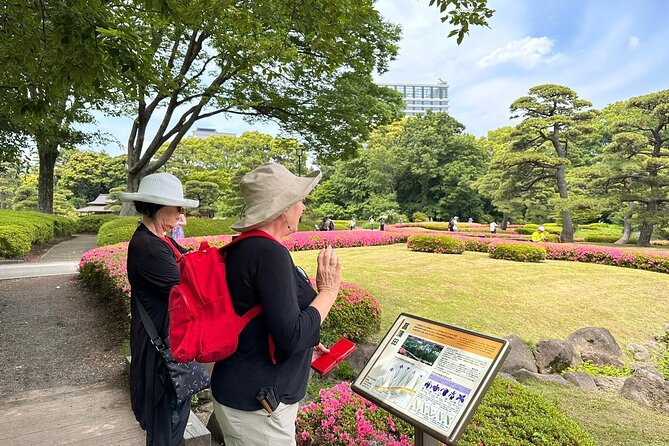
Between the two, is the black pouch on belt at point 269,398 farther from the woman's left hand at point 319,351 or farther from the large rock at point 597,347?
the large rock at point 597,347

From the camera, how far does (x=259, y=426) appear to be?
4.55ft

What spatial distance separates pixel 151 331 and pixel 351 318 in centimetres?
321

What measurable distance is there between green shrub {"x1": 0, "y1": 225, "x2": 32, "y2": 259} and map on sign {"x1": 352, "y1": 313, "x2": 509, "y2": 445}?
13.3m

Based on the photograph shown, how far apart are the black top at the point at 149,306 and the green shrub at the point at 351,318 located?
8.65ft

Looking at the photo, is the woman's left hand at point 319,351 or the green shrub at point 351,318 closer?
the woman's left hand at point 319,351

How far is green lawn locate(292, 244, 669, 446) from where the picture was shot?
13.3ft

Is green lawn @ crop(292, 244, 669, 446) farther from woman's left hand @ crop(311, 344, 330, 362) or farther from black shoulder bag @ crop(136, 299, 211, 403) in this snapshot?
black shoulder bag @ crop(136, 299, 211, 403)

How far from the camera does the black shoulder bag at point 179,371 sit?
1900mm

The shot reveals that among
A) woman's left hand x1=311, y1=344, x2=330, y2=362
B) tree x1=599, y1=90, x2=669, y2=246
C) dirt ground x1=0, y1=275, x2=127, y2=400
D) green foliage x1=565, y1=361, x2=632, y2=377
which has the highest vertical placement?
tree x1=599, y1=90, x2=669, y2=246

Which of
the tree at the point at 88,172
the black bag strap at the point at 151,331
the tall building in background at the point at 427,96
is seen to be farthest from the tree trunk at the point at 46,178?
the tall building in background at the point at 427,96

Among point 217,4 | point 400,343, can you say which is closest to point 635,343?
point 400,343

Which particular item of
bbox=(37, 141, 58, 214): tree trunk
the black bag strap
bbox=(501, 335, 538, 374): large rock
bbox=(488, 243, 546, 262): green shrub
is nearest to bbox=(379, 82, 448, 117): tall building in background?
bbox=(37, 141, 58, 214): tree trunk

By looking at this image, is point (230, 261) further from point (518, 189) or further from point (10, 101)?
point (518, 189)

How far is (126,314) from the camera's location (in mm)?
5457
